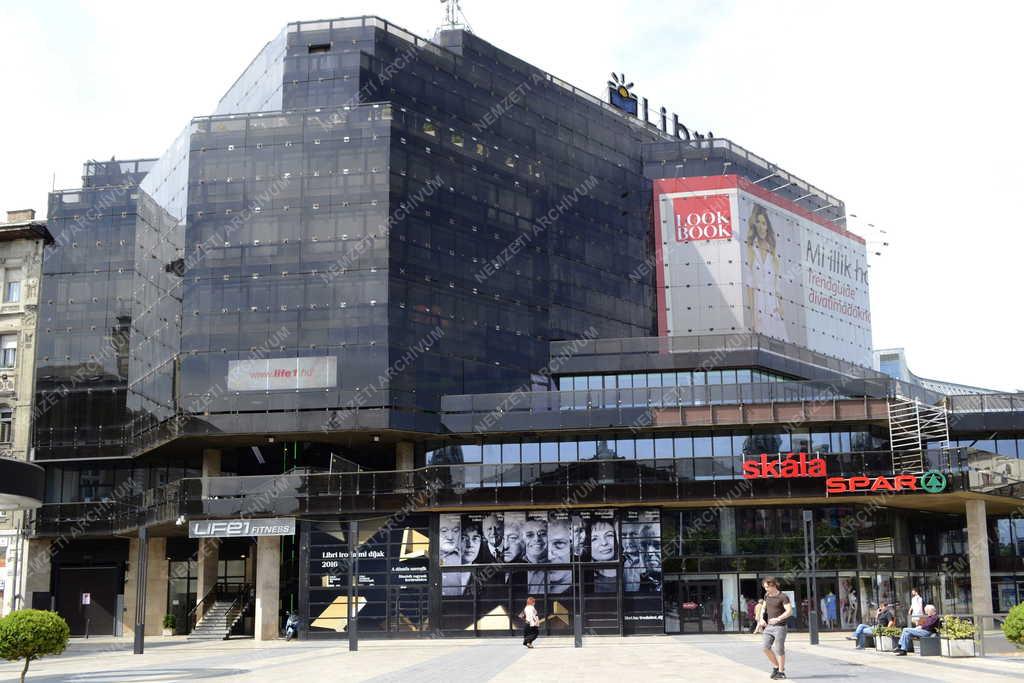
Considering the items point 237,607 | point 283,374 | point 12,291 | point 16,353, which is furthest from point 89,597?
point 283,374

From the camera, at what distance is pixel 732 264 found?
→ 65.2 m

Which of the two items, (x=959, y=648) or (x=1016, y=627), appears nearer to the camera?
(x=1016, y=627)

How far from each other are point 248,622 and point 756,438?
25.7 metres

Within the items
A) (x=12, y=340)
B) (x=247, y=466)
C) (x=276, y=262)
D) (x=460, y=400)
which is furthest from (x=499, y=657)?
(x=12, y=340)

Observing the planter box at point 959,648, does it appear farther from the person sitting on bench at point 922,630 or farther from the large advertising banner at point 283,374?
the large advertising banner at point 283,374

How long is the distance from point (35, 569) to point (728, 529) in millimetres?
35644

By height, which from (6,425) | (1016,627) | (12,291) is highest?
(12,291)

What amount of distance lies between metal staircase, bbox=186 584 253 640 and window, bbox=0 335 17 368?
15989 mm

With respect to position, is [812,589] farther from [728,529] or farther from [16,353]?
[16,353]

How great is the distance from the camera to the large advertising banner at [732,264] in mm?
65000

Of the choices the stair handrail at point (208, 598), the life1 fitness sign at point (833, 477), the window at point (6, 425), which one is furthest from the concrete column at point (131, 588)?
the life1 fitness sign at point (833, 477)

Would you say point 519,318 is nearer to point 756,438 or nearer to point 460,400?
point 460,400

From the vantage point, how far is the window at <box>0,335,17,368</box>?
6084 centimetres

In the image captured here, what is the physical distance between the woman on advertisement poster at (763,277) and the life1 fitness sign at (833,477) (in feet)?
54.7
